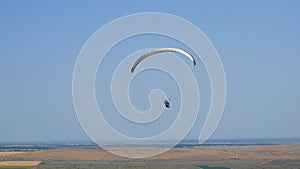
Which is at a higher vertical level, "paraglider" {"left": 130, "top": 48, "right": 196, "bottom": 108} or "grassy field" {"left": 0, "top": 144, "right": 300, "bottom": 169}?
"grassy field" {"left": 0, "top": 144, "right": 300, "bottom": 169}

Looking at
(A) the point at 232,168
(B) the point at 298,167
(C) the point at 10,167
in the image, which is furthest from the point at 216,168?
(C) the point at 10,167

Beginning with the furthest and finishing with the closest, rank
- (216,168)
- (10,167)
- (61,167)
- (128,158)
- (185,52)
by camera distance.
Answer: (128,158)
(61,167)
(216,168)
(10,167)
(185,52)

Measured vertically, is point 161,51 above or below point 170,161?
below

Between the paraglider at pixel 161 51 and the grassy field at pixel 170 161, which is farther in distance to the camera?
the grassy field at pixel 170 161

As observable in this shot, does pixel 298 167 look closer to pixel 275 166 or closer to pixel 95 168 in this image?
pixel 275 166

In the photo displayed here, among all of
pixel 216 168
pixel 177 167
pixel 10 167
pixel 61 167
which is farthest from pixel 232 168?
pixel 10 167

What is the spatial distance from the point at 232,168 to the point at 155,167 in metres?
7.59

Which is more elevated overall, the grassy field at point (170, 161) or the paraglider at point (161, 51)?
the grassy field at point (170, 161)

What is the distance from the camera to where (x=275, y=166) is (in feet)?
173

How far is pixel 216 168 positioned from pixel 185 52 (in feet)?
128

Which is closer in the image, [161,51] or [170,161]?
[161,51]

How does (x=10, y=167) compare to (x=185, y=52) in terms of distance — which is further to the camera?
(x=10, y=167)

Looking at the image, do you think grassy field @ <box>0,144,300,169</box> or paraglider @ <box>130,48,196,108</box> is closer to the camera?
paraglider @ <box>130,48,196,108</box>

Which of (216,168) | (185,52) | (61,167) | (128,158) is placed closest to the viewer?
(185,52)
